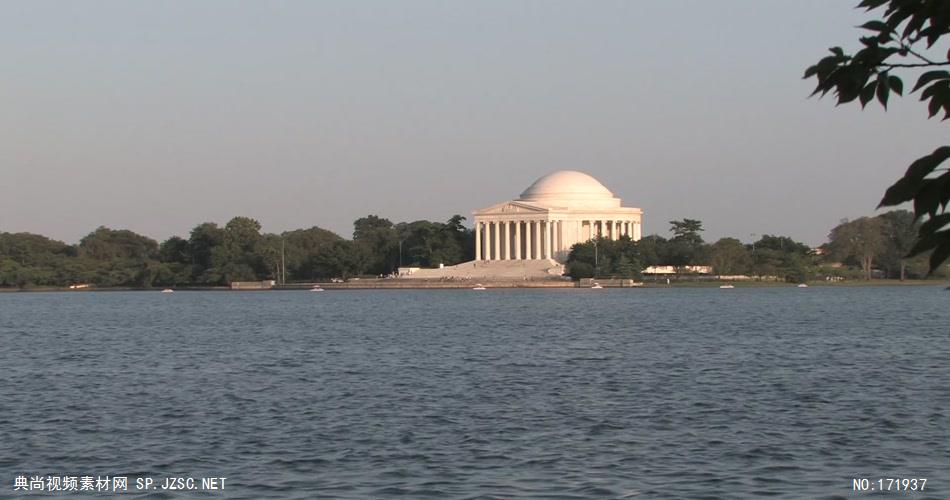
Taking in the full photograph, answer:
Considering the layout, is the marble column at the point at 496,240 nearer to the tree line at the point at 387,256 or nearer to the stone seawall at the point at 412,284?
the tree line at the point at 387,256

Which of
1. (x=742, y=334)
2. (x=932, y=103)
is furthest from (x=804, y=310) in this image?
(x=932, y=103)

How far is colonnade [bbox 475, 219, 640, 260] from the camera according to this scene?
17738cm

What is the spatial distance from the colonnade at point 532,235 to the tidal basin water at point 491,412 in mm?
115335

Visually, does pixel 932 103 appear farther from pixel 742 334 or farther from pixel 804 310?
pixel 804 310

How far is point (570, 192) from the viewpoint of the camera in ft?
600

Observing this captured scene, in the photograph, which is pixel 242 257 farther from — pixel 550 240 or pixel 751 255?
pixel 751 255

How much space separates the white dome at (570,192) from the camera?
181625 mm

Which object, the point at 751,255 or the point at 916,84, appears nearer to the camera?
the point at 916,84

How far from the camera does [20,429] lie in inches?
1021

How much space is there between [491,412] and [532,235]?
501ft

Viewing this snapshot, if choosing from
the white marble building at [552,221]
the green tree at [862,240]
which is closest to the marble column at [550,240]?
the white marble building at [552,221]

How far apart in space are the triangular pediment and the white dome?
4309 mm

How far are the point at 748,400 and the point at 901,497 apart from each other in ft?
41.1

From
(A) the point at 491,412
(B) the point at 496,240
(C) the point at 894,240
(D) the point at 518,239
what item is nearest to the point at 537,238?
(D) the point at 518,239
